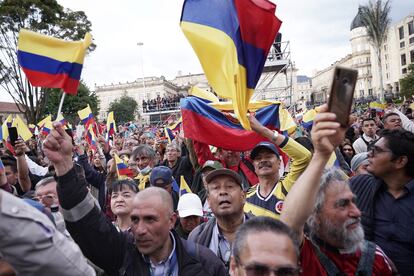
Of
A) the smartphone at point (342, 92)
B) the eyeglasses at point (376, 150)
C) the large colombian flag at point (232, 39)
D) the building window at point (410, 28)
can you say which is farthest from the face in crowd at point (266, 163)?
the building window at point (410, 28)

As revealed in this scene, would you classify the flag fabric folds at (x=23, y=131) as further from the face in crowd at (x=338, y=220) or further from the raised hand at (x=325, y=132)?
the raised hand at (x=325, y=132)

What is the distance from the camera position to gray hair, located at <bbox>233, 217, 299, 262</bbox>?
182 centimetres

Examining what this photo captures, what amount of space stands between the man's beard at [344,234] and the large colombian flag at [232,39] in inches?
51.3

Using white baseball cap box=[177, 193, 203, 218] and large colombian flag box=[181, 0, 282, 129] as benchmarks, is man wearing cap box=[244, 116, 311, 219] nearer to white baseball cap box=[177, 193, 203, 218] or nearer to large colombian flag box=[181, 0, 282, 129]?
large colombian flag box=[181, 0, 282, 129]

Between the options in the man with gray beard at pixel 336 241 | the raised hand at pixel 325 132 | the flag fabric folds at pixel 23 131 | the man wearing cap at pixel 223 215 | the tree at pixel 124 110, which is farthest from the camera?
the tree at pixel 124 110

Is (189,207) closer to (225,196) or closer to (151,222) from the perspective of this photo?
(225,196)

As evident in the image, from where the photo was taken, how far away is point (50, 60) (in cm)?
337

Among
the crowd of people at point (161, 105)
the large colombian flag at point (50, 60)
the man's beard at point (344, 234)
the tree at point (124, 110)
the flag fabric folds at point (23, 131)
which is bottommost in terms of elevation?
the man's beard at point (344, 234)

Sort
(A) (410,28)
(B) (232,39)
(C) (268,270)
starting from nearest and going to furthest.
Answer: (C) (268,270) < (B) (232,39) < (A) (410,28)

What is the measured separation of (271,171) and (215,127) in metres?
1.60

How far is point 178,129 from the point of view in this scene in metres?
11.4

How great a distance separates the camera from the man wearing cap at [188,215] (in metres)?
3.93

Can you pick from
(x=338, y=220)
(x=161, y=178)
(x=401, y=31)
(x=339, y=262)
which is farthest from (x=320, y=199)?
(x=401, y=31)

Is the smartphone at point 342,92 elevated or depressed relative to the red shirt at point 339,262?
elevated
